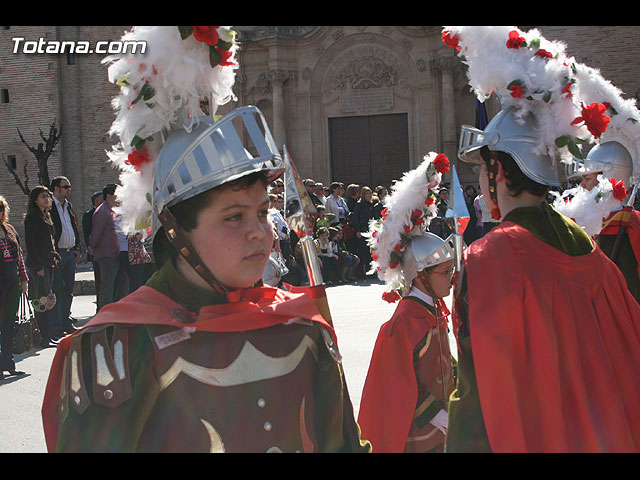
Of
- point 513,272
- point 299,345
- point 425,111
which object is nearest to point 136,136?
point 299,345

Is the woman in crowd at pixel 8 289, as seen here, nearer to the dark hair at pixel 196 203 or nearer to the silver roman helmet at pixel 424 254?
the silver roman helmet at pixel 424 254

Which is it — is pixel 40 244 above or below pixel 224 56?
below

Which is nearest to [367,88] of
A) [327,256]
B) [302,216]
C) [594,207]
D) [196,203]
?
[327,256]

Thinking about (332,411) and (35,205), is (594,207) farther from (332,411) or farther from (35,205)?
(35,205)

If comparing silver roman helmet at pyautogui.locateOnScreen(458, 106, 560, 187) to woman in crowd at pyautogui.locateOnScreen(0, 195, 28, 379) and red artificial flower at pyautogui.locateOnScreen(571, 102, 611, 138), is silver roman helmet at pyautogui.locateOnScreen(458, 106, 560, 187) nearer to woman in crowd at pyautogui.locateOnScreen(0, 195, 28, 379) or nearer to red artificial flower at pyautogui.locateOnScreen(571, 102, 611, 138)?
red artificial flower at pyautogui.locateOnScreen(571, 102, 611, 138)

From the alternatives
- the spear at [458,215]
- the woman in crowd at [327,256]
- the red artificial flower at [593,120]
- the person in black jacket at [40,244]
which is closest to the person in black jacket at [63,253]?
the person in black jacket at [40,244]

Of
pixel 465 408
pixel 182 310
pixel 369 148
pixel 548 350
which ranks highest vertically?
pixel 369 148

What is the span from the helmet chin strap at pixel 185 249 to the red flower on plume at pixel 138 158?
0.83ft

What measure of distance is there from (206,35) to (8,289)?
6.17 meters

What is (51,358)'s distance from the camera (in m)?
8.26

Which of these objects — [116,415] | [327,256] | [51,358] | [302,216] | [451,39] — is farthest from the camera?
[327,256]

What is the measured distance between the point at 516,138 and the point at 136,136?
1634 mm

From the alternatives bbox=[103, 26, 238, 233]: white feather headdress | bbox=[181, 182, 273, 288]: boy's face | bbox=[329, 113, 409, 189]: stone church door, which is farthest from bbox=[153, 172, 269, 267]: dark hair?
bbox=[329, 113, 409, 189]: stone church door

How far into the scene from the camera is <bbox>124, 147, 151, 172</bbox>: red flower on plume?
7.82ft
